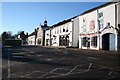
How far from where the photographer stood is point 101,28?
126 feet

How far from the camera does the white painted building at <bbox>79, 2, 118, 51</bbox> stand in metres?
34.5

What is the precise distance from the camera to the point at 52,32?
75.1 metres

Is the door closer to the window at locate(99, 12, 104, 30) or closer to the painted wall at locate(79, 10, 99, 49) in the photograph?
the window at locate(99, 12, 104, 30)

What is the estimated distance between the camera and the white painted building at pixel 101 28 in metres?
34.5

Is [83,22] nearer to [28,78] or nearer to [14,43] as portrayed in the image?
[28,78]

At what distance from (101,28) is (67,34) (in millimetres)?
19420

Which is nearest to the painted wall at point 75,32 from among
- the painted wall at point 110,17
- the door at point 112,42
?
the painted wall at point 110,17

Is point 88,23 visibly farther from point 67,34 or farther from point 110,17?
point 67,34

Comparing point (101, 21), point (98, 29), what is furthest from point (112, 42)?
point (101, 21)

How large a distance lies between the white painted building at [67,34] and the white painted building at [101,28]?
6.51m

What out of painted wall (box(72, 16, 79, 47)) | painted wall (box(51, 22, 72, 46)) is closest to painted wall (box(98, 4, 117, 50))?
painted wall (box(72, 16, 79, 47))

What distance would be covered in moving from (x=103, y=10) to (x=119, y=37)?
6.59 metres

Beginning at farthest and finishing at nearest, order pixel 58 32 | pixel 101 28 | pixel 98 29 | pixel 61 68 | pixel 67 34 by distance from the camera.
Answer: pixel 58 32 < pixel 67 34 < pixel 98 29 < pixel 101 28 < pixel 61 68

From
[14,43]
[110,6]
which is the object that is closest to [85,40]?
[110,6]
